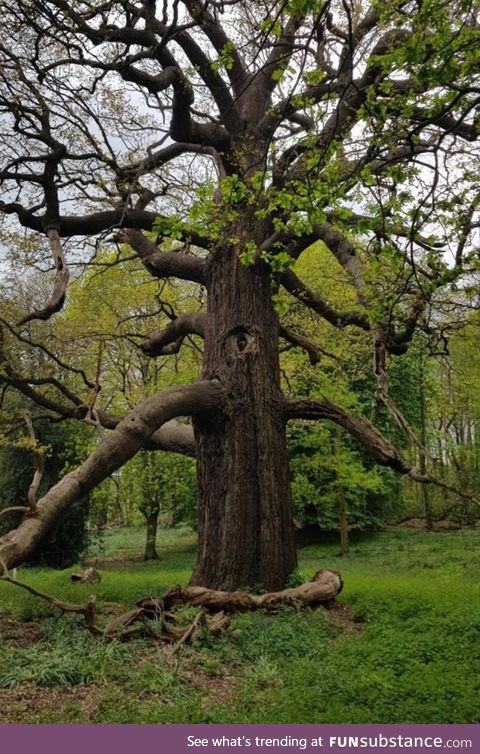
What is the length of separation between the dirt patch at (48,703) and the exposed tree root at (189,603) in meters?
0.92

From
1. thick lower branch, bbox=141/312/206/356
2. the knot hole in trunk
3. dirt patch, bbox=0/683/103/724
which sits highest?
thick lower branch, bbox=141/312/206/356

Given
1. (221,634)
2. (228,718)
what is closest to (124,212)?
(221,634)

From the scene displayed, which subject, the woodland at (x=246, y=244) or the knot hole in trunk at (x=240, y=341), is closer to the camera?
the woodland at (x=246, y=244)

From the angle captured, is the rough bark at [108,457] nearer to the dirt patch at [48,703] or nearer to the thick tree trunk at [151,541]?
the dirt patch at [48,703]

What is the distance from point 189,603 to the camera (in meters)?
6.98

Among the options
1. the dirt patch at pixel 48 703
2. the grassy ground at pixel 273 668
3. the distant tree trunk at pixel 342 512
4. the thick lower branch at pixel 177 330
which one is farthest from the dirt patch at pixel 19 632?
the distant tree trunk at pixel 342 512

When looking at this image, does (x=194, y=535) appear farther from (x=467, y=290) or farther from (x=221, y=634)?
(x=467, y=290)

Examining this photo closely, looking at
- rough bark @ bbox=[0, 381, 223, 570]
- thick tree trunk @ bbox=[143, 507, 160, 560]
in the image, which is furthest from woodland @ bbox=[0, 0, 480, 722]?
thick tree trunk @ bbox=[143, 507, 160, 560]

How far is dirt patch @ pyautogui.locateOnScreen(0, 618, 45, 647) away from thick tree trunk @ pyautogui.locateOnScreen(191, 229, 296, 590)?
2.22 meters

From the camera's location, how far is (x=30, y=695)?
443cm

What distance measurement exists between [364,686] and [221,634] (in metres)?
2.05

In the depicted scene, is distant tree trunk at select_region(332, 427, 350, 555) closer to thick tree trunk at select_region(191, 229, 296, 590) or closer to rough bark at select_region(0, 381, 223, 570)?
thick tree trunk at select_region(191, 229, 296, 590)

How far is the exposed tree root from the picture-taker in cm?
580

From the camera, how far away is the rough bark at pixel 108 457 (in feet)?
18.7
